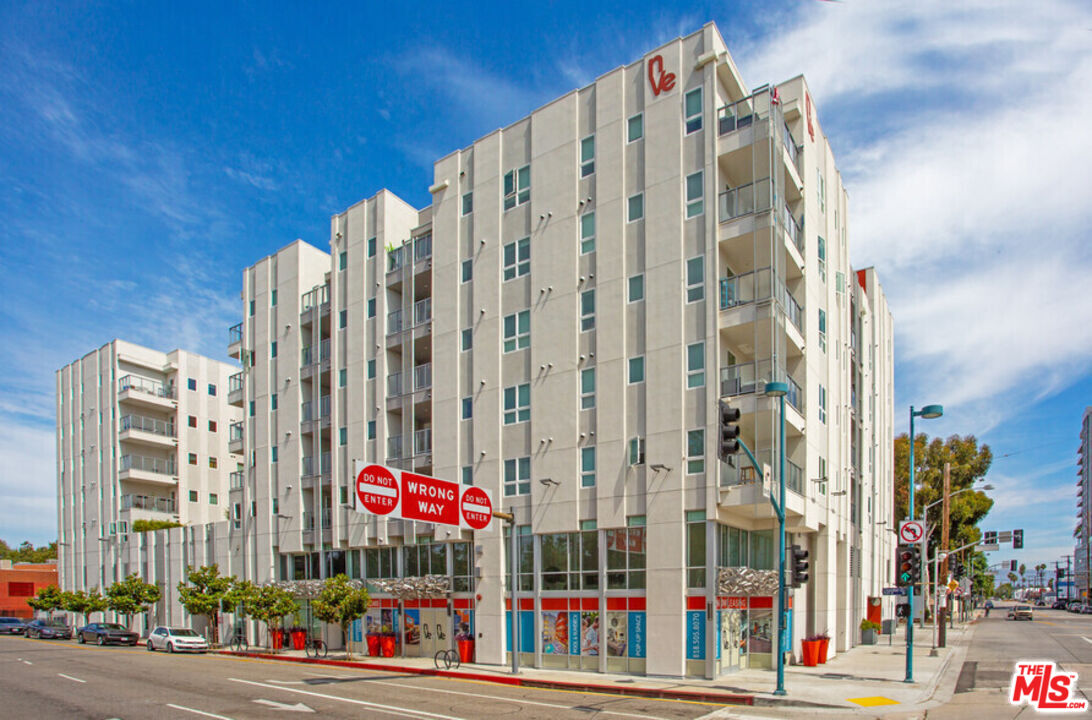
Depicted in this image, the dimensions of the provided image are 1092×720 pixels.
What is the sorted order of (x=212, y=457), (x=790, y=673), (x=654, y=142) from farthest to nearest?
(x=212, y=457), (x=654, y=142), (x=790, y=673)

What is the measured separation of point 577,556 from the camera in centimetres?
2850

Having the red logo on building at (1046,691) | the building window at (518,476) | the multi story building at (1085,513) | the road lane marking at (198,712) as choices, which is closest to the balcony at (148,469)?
the building window at (518,476)

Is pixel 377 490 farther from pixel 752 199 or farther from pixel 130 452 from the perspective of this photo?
pixel 130 452

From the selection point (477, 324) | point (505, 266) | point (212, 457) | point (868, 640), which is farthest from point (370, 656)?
point (212, 457)

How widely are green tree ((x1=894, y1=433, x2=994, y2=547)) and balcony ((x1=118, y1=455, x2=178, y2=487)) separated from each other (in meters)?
60.4

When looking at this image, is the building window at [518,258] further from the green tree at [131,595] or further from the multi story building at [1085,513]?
the multi story building at [1085,513]

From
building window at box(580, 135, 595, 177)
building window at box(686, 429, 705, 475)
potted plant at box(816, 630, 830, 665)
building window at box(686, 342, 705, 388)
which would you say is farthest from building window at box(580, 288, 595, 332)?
potted plant at box(816, 630, 830, 665)

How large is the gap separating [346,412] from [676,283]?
19214 millimetres

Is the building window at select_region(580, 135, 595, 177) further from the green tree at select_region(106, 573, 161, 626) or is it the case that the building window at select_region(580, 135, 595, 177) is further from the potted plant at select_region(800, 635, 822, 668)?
the green tree at select_region(106, 573, 161, 626)

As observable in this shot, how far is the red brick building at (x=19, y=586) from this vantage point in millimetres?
77125

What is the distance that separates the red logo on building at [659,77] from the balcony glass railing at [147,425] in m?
49.5

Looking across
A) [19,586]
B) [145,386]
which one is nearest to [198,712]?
[145,386]

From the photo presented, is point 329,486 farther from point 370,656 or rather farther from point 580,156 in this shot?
point 580,156

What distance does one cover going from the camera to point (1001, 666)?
2866cm
